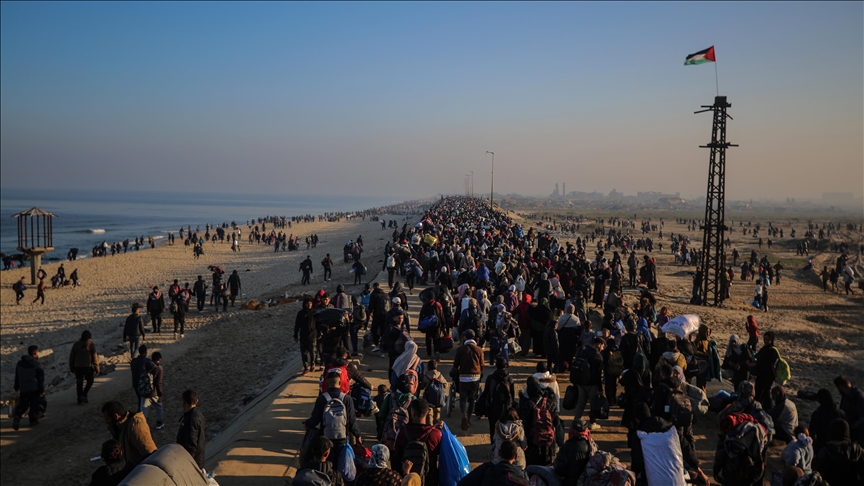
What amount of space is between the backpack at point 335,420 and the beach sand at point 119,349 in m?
5.58

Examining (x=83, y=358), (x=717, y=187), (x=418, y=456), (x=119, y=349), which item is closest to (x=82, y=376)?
(x=83, y=358)

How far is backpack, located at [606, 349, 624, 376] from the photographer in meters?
7.93

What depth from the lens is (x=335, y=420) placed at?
5.36 metres

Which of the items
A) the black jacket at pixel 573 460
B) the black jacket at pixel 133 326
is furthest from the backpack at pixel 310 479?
the black jacket at pixel 133 326

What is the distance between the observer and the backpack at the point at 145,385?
28.9 feet

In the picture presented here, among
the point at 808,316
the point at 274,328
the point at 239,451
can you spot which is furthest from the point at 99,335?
the point at 808,316

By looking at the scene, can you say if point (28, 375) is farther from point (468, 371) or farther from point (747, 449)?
point (747, 449)

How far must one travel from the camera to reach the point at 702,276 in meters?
22.0

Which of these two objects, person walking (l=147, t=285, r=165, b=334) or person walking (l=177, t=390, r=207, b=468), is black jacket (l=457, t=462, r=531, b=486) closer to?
person walking (l=177, t=390, r=207, b=468)

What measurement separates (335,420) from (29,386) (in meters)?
7.86

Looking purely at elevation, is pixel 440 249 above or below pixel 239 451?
above

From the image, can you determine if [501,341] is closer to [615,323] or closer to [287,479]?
[615,323]

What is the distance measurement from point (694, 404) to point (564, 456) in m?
3.62

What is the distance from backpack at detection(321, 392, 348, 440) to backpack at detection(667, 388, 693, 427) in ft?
12.0
